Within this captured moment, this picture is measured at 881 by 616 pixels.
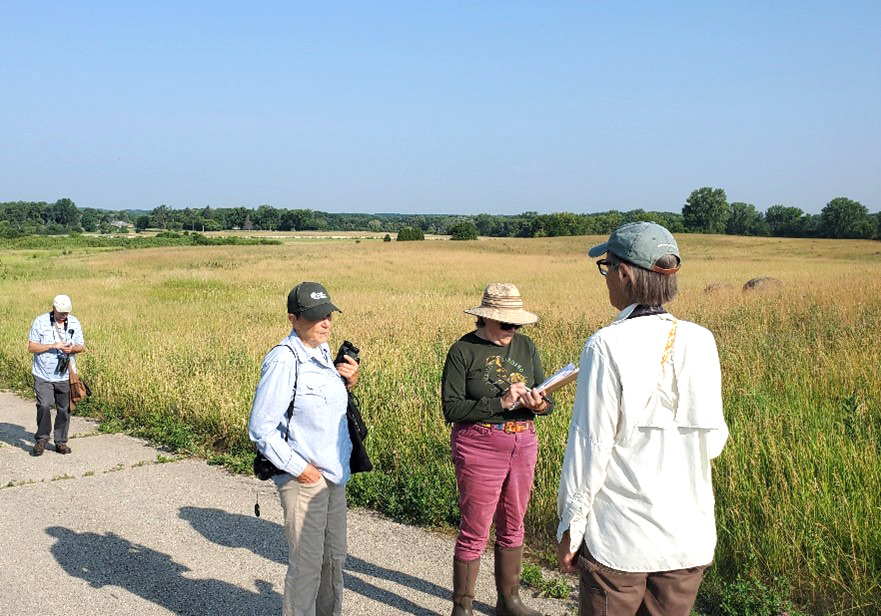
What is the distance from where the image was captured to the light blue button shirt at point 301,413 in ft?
12.6

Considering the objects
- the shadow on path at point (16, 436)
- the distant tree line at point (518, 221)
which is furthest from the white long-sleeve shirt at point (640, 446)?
the distant tree line at point (518, 221)

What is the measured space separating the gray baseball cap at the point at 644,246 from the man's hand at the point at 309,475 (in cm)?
199

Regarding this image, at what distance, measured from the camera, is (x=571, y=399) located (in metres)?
8.53

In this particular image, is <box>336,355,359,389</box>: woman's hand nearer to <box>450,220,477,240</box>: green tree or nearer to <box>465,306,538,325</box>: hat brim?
<box>465,306,538,325</box>: hat brim

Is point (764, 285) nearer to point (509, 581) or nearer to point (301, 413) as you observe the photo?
point (509, 581)

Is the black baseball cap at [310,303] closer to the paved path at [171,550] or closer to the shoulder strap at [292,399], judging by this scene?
the shoulder strap at [292,399]

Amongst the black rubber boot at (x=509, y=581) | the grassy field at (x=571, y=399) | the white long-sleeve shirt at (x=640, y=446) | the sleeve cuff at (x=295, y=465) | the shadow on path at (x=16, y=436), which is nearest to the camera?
the white long-sleeve shirt at (x=640, y=446)

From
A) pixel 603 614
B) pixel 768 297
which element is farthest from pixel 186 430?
pixel 768 297

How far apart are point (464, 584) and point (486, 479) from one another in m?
0.57

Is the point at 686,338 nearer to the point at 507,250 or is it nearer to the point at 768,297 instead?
the point at 768,297

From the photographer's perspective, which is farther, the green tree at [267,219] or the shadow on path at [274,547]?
the green tree at [267,219]

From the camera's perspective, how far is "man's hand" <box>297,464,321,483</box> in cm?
388

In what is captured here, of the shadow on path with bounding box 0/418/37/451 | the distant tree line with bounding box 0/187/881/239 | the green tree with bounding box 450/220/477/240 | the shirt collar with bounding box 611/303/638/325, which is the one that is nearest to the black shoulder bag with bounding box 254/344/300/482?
the shirt collar with bounding box 611/303/638/325

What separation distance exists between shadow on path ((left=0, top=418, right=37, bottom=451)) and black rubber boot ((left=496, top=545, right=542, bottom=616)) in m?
6.36
